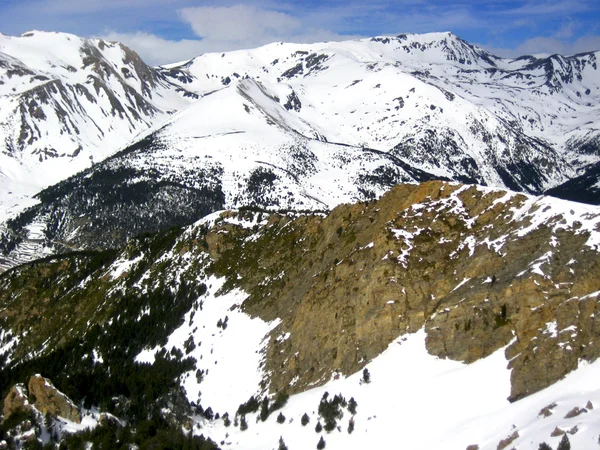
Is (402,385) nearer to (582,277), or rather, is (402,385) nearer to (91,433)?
(582,277)

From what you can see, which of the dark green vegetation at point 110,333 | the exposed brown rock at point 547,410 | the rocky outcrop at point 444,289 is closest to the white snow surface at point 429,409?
the exposed brown rock at point 547,410

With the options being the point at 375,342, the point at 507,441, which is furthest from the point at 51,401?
the point at 507,441

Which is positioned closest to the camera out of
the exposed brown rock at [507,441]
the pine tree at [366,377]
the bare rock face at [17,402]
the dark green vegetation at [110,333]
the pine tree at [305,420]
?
the exposed brown rock at [507,441]

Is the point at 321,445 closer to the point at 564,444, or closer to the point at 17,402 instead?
the point at 564,444

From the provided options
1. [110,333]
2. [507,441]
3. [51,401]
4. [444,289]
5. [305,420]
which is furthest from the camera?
[110,333]

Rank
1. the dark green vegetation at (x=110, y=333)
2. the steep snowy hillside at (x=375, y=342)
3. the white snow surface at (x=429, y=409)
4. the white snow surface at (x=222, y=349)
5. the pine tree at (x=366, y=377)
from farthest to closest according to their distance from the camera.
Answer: the white snow surface at (x=222, y=349)
the dark green vegetation at (x=110, y=333)
the pine tree at (x=366, y=377)
the steep snowy hillside at (x=375, y=342)
the white snow surface at (x=429, y=409)

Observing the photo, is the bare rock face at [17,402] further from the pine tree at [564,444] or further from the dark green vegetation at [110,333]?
the pine tree at [564,444]
